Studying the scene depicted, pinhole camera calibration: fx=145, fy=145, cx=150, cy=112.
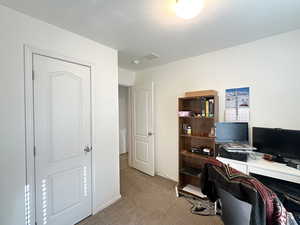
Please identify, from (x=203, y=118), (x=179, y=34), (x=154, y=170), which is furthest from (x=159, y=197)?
(x=179, y=34)

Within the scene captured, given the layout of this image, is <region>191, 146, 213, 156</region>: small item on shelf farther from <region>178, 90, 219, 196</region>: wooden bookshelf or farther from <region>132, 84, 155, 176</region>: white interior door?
<region>132, 84, 155, 176</region>: white interior door

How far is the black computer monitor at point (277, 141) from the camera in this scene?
170 cm

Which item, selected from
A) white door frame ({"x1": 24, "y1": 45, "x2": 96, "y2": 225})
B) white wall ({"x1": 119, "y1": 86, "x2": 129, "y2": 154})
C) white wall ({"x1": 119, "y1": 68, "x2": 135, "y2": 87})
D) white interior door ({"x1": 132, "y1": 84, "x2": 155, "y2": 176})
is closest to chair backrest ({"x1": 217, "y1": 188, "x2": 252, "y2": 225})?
white door frame ({"x1": 24, "y1": 45, "x2": 96, "y2": 225})

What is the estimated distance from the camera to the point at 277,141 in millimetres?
1821

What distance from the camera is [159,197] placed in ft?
8.10

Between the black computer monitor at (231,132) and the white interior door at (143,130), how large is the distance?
1.47 meters

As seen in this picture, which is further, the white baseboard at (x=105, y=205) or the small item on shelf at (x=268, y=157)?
the white baseboard at (x=105, y=205)

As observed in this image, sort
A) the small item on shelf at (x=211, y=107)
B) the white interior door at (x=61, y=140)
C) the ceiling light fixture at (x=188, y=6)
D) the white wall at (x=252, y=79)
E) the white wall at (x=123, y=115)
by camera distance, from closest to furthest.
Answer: the ceiling light fixture at (x=188, y=6) < the white interior door at (x=61, y=140) < the white wall at (x=252, y=79) < the small item on shelf at (x=211, y=107) < the white wall at (x=123, y=115)

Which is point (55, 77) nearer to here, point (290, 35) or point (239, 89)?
point (239, 89)

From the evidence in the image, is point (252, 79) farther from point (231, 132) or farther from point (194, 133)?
point (194, 133)

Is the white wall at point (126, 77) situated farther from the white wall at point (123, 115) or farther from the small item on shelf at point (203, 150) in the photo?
the small item on shelf at point (203, 150)

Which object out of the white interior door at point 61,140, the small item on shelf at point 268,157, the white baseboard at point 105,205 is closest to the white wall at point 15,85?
the white interior door at point 61,140

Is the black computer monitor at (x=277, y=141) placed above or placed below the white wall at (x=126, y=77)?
below

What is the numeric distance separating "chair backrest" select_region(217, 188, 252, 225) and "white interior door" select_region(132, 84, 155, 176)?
2155 millimetres
